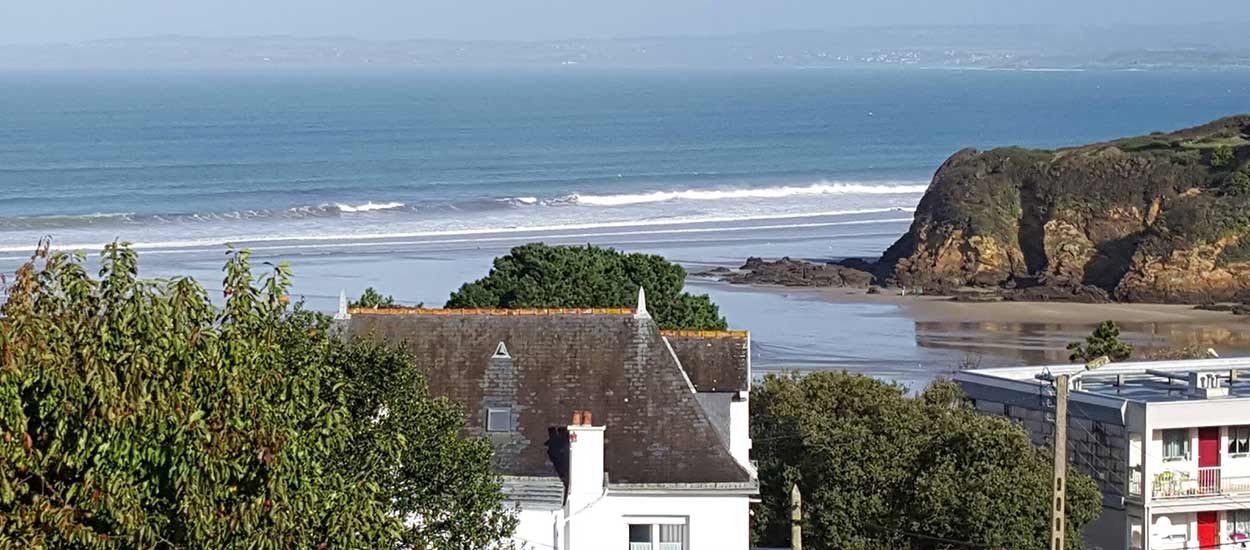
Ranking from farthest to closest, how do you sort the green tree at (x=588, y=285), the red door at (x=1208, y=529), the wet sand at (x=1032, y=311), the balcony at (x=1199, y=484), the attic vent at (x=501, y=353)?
the wet sand at (x=1032, y=311), the green tree at (x=588, y=285), the red door at (x=1208, y=529), the balcony at (x=1199, y=484), the attic vent at (x=501, y=353)

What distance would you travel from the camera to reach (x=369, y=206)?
291 ft

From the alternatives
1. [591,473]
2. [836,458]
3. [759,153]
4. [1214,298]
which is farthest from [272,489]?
[759,153]

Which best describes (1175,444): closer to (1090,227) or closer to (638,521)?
(638,521)

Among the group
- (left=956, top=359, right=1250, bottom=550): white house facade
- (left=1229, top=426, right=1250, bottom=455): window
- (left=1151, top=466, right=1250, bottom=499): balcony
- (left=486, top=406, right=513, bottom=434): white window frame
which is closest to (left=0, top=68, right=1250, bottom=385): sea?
(left=486, top=406, right=513, bottom=434): white window frame

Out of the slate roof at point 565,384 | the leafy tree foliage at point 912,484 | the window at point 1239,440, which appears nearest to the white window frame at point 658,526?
the slate roof at point 565,384

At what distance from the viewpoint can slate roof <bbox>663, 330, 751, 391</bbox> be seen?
19609mm

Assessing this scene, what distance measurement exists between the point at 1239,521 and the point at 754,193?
75.4 meters

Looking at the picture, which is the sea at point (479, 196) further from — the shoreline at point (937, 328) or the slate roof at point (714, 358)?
the slate roof at point (714, 358)

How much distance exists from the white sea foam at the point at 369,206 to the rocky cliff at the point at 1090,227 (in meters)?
26.2

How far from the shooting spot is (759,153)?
13400 cm

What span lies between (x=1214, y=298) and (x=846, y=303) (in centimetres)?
1140

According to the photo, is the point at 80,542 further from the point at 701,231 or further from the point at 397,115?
the point at 397,115

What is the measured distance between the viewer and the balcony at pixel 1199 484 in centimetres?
2589

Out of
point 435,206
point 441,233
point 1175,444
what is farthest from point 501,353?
point 435,206
